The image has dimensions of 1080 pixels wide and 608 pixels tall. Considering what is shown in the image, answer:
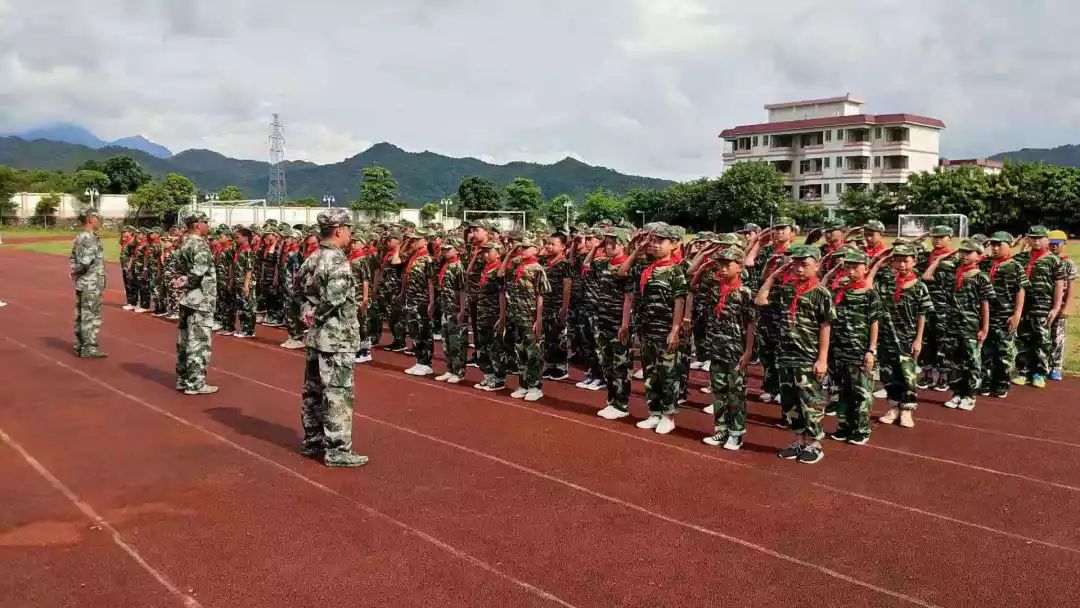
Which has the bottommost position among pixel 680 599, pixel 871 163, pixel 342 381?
pixel 680 599

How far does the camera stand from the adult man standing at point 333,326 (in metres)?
6.03

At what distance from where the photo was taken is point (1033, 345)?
372 inches

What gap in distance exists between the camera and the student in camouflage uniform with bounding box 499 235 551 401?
8.45 meters

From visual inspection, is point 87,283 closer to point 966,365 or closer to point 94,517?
point 94,517

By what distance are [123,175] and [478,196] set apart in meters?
39.5

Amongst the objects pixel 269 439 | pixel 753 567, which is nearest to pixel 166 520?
pixel 269 439

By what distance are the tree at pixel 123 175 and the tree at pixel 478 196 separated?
3489cm

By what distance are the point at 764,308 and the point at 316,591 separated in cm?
540

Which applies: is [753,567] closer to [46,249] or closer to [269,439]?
[269,439]

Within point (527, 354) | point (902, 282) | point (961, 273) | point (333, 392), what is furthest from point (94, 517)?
point (961, 273)

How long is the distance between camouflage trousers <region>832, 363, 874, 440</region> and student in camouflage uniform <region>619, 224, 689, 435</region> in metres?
1.50

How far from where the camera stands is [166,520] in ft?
16.6

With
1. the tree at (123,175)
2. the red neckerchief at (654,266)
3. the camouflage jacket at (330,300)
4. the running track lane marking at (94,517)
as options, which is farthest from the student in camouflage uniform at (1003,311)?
the tree at (123,175)

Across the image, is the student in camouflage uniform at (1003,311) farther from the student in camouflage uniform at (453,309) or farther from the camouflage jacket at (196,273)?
the camouflage jacket at (196,273)
